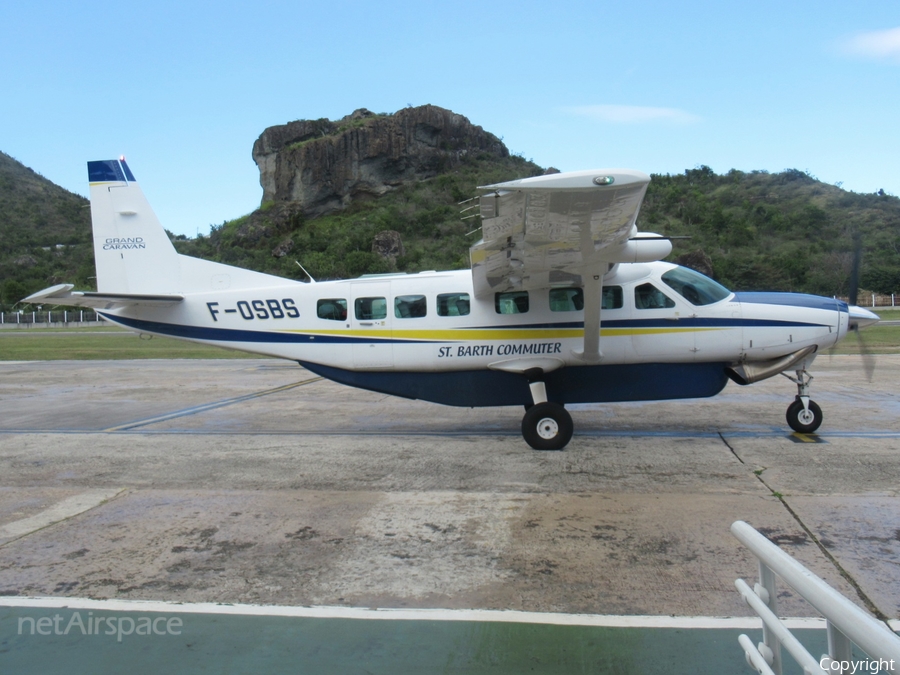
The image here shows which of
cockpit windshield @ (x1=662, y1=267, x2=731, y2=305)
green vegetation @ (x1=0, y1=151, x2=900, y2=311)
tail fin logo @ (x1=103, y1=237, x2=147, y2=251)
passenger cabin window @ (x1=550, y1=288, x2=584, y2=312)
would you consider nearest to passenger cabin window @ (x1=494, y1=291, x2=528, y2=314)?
passenger cabin window @ (x1=550, y1=288, x2=584, y2=312)

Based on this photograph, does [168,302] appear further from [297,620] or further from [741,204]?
[741,204]

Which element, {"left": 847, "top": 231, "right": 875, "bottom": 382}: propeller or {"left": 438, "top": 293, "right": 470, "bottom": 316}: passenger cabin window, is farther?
Result: {"left": 438, "top": 293, "right": 470, "bottom": 316}: passenger cabin window

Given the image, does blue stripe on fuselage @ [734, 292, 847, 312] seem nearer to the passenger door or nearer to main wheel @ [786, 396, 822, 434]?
main wheel @ [786, 396, 822, 434]

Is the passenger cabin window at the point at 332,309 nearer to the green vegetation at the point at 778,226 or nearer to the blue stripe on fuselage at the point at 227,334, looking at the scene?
the blue stripe on fuselage at the point at 227,334

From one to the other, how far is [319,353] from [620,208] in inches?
194

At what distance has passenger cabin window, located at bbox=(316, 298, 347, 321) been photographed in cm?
932

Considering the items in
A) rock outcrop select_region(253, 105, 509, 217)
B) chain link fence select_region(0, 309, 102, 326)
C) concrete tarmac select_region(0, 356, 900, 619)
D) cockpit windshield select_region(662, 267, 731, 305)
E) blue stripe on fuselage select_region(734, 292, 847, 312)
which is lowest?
concrete tarmac select_region(0, 356, 900, 619)

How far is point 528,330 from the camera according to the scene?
29.1 ft

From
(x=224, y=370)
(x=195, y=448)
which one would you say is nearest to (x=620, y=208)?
(x=195, y=448)

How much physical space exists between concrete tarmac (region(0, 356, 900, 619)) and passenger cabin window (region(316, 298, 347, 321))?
1712 millimetres

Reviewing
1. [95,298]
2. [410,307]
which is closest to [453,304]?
[410,307]

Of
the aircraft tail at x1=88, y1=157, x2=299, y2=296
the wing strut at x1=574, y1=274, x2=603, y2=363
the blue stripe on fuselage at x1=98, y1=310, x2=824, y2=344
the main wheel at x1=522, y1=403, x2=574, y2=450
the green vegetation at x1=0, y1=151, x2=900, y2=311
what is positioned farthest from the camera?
the green vegetation at x1=0, y1=151, x2=900, y2=311

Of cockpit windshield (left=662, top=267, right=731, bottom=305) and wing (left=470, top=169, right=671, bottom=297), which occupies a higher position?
wing (left=470, top=169, right=671, bottom=297)

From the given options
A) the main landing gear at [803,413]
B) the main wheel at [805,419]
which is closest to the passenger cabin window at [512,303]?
the main landing gear at [803,413]
